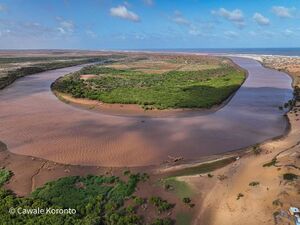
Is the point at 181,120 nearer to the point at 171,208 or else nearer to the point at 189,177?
the point at 189,177

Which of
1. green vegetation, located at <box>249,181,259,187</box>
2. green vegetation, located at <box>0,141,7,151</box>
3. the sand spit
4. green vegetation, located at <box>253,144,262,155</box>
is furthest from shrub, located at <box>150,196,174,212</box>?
green vegetation, located at <box>0,141,7,151</box>

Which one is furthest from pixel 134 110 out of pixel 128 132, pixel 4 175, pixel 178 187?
pixel 178 187

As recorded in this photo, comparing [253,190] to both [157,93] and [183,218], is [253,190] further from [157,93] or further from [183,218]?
[157,93]

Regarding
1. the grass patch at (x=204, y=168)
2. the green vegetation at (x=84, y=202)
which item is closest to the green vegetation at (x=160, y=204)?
the green vegetation at (x=84, y=202)

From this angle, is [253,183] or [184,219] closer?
[184,219]

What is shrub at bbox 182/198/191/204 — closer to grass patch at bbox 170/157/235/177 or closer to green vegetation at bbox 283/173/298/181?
grass patch at bbox 170/157/235/177
